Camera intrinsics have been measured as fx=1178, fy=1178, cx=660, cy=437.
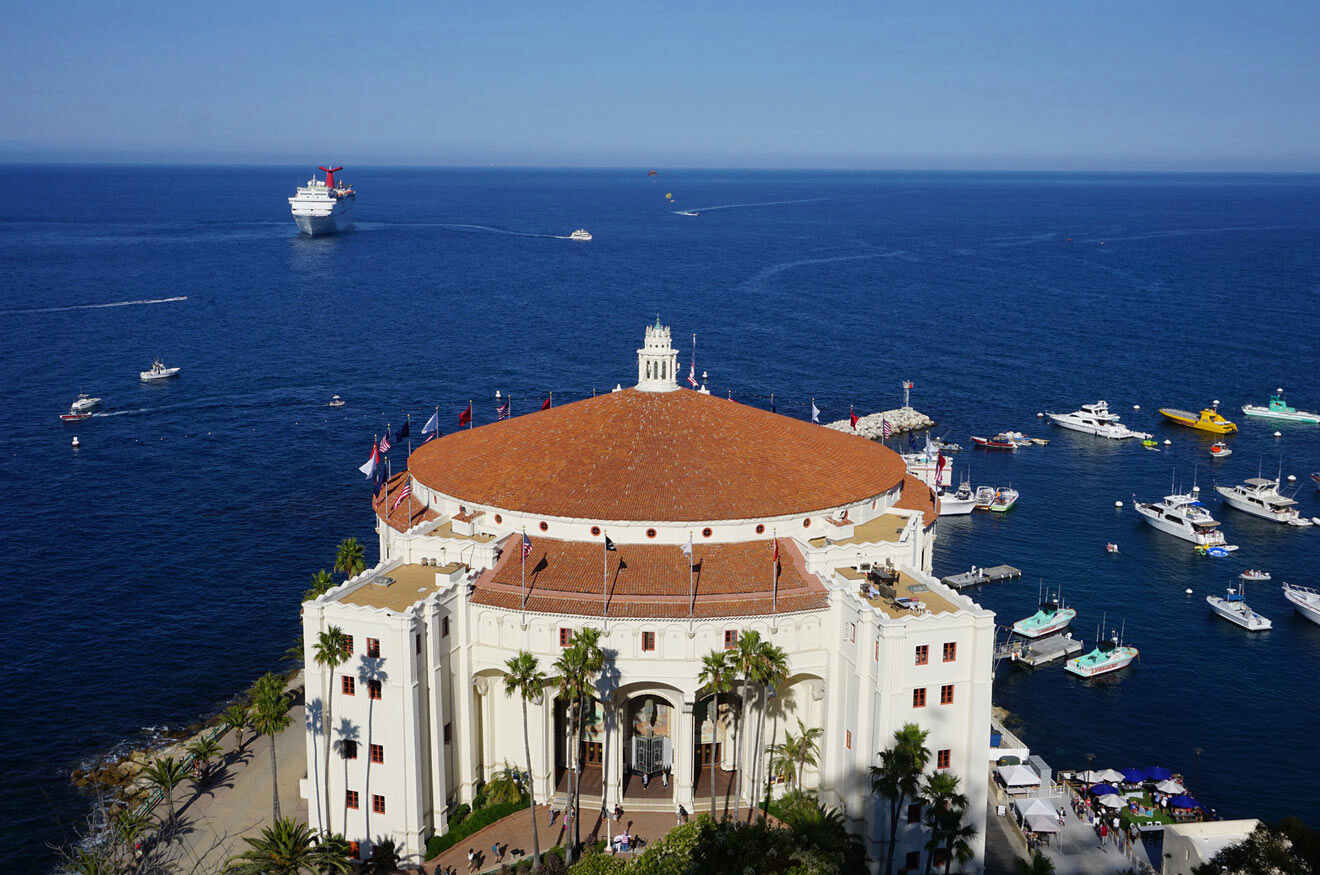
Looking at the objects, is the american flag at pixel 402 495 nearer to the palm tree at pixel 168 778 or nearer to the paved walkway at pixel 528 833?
the palm tree at pixel 168 778

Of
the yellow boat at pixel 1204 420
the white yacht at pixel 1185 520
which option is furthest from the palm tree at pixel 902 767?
the yellow boat at pixel 1204 420

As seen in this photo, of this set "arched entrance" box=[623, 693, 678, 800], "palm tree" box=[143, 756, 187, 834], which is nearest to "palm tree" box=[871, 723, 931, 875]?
"arched entrance" box=[623, 693, 678, 800]

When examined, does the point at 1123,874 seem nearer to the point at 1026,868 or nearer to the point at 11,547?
the point at 1026,868

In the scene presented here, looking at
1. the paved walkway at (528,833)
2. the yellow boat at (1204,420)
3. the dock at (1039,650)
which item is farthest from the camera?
the yellow boat at (1204,420)

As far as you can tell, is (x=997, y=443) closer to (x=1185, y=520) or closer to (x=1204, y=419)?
(x=1185, y=520)

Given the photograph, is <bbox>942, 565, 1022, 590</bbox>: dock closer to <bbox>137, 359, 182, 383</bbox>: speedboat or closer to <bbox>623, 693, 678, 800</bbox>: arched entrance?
<bbox>623, 693, 678, 800</bbox>: arched entrance
